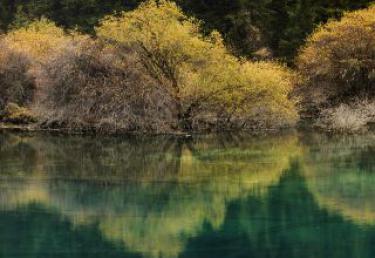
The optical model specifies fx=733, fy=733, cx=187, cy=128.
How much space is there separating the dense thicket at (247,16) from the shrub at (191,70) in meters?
17.9

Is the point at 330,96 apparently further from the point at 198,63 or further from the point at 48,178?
the point at 48,178

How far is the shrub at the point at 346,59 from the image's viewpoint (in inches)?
1705

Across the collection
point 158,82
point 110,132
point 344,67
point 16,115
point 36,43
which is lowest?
point 110,132

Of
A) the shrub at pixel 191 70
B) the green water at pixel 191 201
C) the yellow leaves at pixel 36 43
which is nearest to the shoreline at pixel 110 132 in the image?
the shrub at pixel 191 70

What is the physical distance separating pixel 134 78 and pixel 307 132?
926 cm

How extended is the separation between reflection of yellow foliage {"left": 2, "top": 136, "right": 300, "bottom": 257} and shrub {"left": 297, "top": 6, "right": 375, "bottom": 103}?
55.6ft

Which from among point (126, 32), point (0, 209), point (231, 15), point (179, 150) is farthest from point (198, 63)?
point (231, 15)

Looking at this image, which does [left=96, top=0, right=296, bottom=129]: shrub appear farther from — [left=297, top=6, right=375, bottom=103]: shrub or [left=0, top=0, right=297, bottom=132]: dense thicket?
[left=297, top=6, right=375, bottom=103]: shrub

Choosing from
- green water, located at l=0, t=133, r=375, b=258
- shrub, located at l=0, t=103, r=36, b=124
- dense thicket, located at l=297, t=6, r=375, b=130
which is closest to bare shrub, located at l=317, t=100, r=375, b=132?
dense thicket, located at l=297, t=6, r=375, b=130

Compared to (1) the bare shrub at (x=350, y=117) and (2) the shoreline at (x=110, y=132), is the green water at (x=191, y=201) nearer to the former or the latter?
(2) the shoreline at (x=110, y=132)

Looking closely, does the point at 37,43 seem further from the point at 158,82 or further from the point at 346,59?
the point at 346,59

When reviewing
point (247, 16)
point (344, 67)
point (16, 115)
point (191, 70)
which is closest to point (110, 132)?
point (191, 70)

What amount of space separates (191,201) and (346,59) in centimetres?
2763

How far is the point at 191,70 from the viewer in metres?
37.9
